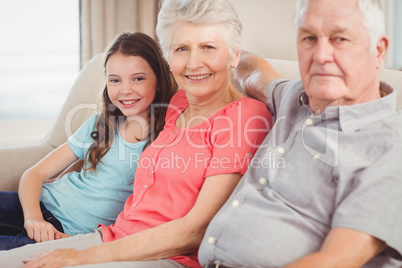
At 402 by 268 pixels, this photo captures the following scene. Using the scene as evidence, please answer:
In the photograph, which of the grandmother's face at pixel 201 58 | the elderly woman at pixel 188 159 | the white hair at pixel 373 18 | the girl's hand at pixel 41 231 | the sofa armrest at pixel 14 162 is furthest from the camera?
the sofa armrest at pixel 14 162

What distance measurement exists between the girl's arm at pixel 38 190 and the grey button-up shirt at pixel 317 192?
0.68 metres

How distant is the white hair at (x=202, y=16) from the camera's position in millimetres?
1287

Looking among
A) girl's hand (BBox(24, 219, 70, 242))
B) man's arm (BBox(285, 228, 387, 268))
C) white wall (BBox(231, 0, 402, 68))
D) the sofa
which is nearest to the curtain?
white wall (BBox(231, 0, 402, 68))

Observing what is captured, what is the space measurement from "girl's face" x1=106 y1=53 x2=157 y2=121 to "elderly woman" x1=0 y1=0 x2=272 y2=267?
0.20m

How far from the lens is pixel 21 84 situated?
3930 mm

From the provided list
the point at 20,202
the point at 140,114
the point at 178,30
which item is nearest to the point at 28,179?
the point at 20,202

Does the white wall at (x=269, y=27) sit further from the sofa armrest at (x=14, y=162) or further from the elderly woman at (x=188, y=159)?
the sofa armrest at (x=14, y=162)

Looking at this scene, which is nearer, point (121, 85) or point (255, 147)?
point (255, 147)

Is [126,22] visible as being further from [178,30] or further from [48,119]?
[178,30]

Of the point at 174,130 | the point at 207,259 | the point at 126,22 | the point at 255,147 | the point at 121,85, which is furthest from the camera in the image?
the point at 126,22

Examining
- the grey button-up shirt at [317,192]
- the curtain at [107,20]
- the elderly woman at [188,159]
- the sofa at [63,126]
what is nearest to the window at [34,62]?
the curtain at [107,20]

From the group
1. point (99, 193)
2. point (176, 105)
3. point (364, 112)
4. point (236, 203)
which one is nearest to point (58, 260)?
point (99, 193)

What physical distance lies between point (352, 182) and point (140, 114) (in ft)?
3.08

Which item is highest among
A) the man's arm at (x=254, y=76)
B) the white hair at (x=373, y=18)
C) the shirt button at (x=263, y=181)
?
the white hair at (x=373, y=18)
